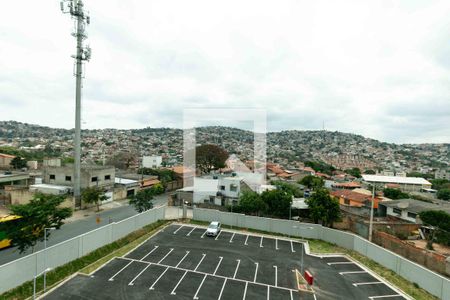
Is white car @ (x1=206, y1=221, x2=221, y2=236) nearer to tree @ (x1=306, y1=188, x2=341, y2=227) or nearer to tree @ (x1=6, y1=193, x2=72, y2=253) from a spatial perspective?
tree @ (x1=306, y1=188, x2=341, y2=227)

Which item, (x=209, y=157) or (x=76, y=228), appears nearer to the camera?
(x=76, y=228)

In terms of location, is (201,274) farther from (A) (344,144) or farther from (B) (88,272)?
(A) (344,144)

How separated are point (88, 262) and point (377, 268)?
1943cm

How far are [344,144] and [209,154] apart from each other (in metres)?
149

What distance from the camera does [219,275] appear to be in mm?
17766

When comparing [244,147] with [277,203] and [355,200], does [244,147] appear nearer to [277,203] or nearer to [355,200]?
[355,200]

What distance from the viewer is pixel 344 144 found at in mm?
184125

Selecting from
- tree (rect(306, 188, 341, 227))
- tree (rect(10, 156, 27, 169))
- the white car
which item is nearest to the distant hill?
tree (rect(306, 188, 341, 227))

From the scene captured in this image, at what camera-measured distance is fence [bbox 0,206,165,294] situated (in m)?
14.1

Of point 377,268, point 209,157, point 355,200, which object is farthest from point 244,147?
point 377,268

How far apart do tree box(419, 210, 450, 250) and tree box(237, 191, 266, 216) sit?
49.8ft

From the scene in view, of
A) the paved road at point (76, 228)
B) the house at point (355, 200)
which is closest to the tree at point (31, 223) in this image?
the paved road at point (76, 228)

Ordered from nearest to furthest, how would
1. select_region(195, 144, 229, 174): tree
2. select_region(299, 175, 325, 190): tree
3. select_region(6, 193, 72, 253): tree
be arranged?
select_region(6, 193, 72, 253): tree < select_region(299, 175, 325, 190): tree < select_region(195, 144, 229, 174): tree

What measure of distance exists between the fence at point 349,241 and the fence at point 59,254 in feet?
30.3
